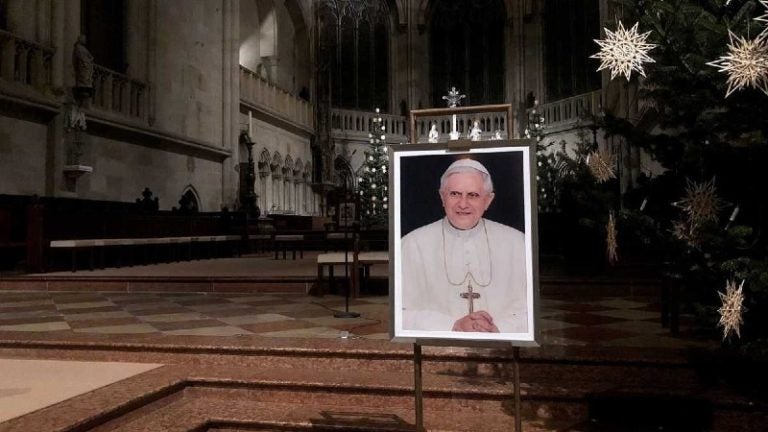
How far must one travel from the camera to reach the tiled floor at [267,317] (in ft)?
11.6

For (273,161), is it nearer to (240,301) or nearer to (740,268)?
(240,301)

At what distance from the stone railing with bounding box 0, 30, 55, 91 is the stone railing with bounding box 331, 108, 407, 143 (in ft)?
36.7

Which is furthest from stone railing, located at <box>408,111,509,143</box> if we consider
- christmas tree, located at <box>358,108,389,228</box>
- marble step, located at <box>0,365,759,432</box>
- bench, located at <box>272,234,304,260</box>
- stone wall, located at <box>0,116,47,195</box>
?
marble step, located at <box>0,365,759,432</box>

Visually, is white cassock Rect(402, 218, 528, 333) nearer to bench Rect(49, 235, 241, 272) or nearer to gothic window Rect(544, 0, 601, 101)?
bench Rect(49, 235, 241, 272)

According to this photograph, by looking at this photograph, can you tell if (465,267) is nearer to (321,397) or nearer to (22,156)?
(321,397)

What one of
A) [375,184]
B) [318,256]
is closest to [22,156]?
[318,256]

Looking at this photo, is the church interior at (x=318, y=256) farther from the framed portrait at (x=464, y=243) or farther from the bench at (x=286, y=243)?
the bench at (x=286, y=243)

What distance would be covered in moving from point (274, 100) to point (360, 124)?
4.26 m

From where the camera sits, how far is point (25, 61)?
27.8 ft

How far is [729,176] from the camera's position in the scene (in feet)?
6.95

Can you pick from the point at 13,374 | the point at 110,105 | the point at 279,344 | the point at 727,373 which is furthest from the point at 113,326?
the point at 110,105

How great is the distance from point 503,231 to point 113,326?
117 inches

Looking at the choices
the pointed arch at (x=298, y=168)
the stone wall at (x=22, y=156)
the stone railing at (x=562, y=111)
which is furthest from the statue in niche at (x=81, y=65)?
the stone railing at (x=562, y=111)

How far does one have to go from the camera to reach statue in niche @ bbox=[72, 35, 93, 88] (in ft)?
29.8
